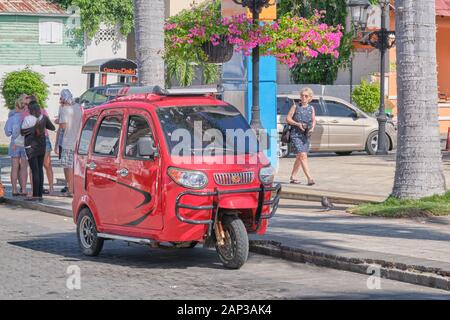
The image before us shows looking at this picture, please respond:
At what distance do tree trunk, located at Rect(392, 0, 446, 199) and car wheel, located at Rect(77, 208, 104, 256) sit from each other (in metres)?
5.26

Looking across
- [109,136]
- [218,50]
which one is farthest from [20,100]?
[109,136]

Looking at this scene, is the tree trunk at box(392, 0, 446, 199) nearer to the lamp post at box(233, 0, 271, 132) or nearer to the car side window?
the lamp post at box(233, 0, 271, 132)

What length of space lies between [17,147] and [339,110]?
11.0 m

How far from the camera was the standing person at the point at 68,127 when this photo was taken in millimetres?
19328

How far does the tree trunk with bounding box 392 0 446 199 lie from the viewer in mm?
16141

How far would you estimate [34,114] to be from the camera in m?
19.4

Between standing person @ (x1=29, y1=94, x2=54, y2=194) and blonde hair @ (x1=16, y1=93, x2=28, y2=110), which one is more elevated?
blonde hair @ (x1=16, y1=93, x2=28, y2=110)

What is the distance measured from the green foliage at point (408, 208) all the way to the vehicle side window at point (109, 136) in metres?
4.63

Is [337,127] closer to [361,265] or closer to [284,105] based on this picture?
[284,105]

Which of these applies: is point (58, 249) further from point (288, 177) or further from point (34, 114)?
point (288, 177)

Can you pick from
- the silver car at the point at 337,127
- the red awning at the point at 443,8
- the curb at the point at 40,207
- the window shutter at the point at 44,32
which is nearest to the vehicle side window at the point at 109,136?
the curb at the point at 40,207

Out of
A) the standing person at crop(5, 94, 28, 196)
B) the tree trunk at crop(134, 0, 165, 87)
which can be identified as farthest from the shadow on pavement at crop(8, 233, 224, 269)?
the standing person at crop(5, 94, 28, 196)

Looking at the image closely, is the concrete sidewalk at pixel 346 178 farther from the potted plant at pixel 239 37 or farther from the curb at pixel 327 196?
the potted plant at pixel 239 37

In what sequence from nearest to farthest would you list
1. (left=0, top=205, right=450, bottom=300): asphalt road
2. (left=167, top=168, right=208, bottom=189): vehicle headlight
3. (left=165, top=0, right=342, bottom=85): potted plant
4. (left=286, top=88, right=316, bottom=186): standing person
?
(left=0, top=205, right=450, bottom=300): asphalt road
(left=167, top=168, right=208, bottom=189): vehicle headlight
(left=165, top=0, right=342, bottom=85): potted plant
(left=286, top=88, right=316, bottom=186): standing person
